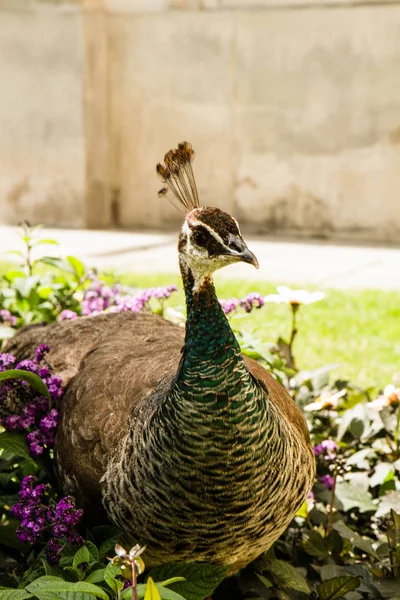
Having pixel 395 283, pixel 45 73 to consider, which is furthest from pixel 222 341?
pixel 45 73

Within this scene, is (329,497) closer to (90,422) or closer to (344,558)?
(344,558)

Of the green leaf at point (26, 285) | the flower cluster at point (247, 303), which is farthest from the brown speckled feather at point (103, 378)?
the green leaf at point (26, 285)

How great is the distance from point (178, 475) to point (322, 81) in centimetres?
681

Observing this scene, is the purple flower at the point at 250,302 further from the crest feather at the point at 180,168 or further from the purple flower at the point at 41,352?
the crest feather at the point at 180,168

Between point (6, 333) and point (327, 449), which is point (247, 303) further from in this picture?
point (6, 333)

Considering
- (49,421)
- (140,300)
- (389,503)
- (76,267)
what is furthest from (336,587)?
(76,267)

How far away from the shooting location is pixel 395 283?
6.28m

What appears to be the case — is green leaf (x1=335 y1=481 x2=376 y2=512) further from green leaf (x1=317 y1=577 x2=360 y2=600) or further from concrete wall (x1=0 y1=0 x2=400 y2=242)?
concrete wall (x1=0 y1=0 x2=400 y2=242)

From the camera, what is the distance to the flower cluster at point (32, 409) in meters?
2.23

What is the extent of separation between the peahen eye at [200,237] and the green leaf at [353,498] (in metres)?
1.14

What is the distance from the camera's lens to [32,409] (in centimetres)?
226

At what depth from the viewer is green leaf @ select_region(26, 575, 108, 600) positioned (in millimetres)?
1565

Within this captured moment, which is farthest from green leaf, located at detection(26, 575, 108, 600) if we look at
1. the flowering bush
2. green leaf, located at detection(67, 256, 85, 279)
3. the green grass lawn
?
the green grass lawn

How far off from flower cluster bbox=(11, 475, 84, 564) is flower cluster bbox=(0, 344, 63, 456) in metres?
0.19
